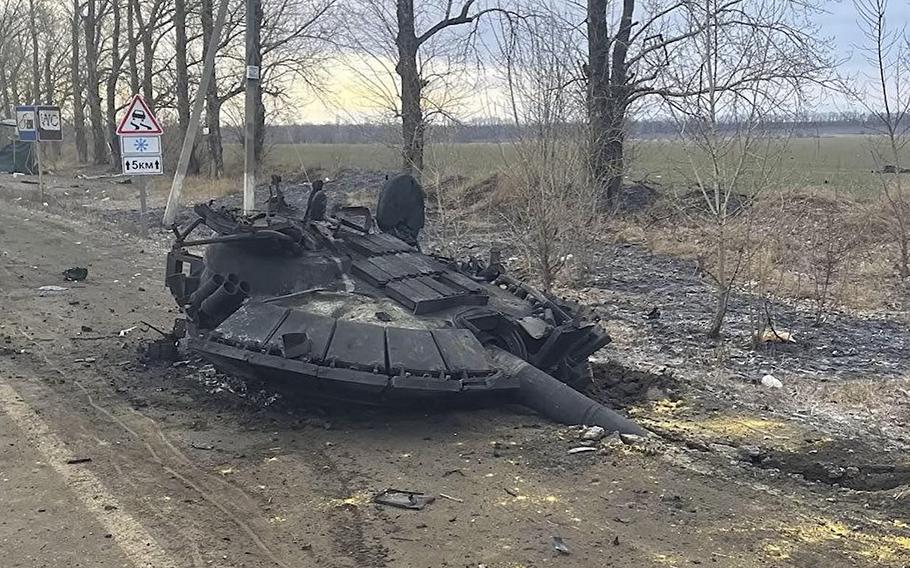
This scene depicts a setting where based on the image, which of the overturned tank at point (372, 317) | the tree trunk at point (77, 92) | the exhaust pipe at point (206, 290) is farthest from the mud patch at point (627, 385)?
the tree trunk at point (77, 92)

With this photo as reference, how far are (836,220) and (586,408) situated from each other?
1374 centimetres

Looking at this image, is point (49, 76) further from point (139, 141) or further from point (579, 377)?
point (579, 377)

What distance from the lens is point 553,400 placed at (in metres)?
7.31

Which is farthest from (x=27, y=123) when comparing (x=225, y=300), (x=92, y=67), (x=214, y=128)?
(x=225, y=300)

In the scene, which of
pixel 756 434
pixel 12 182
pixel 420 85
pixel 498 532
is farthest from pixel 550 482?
pixel 12 182

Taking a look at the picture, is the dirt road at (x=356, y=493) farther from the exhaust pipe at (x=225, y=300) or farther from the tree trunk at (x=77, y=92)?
the tree trunk at (x=77, y=92)

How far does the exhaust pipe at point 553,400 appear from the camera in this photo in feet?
23.4

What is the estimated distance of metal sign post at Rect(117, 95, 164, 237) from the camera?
17.1 m

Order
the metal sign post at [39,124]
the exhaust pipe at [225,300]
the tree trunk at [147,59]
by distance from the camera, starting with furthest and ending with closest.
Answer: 1. the tree trunk at [147,59]
2. the metal sign post at [39,124]
3. the exhaust pipe at [225,300]

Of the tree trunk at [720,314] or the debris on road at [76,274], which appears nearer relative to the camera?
the tree trunk at [720,314]

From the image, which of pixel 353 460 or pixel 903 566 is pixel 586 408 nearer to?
pixel 353 460

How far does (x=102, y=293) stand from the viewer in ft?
43.4

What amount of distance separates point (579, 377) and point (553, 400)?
3.78 feet

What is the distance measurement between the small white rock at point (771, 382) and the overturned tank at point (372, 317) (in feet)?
5.67
